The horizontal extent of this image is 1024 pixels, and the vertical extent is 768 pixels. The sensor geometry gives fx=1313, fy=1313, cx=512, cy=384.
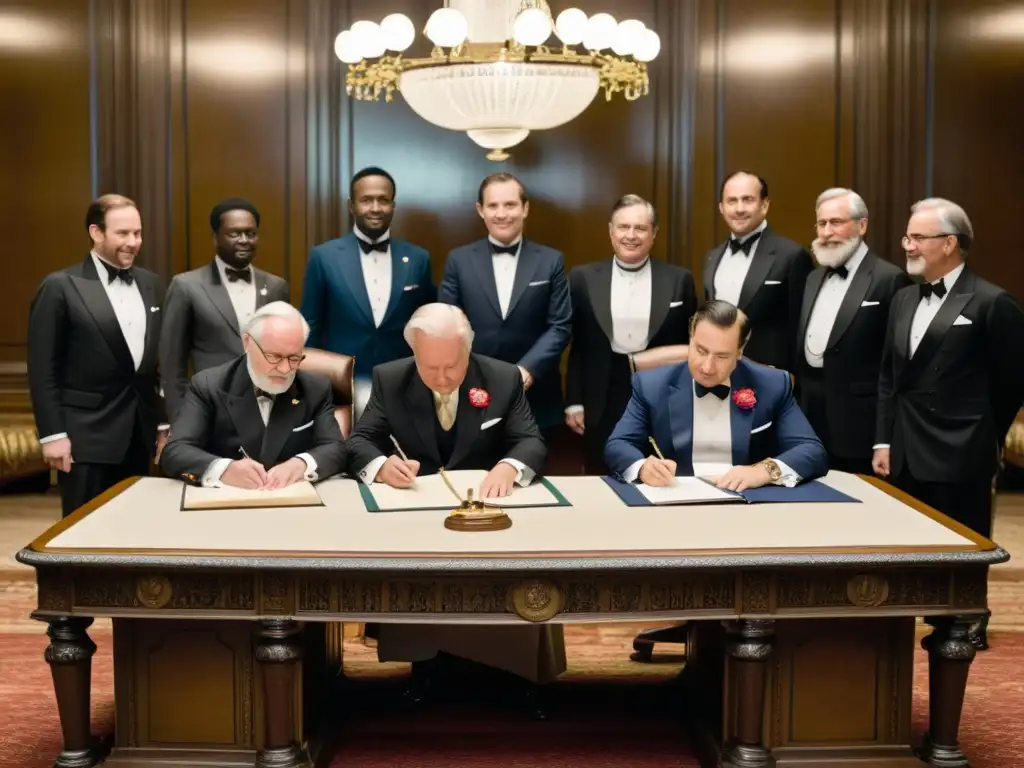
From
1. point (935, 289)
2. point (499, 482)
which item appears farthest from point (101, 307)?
point (935, 289)

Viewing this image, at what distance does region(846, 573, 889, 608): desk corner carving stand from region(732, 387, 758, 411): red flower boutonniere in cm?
90

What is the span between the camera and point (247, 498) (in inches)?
128

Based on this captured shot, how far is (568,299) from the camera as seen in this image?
4.98 meters

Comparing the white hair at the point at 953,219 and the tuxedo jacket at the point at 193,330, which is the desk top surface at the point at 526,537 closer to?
the white hair at the point at 953,219

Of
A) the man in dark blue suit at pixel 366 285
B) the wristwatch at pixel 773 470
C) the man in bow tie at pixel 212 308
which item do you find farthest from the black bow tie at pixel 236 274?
the wristwatch at pixel 773 470

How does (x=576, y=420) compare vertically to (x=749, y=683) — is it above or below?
above

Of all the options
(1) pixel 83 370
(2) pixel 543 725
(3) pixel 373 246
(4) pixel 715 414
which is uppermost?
(3) pixel 373 246

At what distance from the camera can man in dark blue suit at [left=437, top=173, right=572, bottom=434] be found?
4.93 metres

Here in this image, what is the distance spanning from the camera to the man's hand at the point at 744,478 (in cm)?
347

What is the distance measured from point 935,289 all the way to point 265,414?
7.06 ft

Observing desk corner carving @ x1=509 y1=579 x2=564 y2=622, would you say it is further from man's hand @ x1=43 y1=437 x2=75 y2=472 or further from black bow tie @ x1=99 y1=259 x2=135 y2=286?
black bow tie @ x1=99 y1=259 x2=135 y2=286

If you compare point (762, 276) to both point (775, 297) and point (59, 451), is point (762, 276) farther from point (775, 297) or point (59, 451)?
point (59, 451)

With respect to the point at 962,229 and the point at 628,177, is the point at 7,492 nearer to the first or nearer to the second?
the point at 628,177

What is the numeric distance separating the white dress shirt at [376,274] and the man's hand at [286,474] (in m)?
1.59
